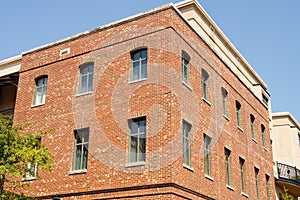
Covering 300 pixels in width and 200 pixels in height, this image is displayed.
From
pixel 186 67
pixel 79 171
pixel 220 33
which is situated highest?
pixel 220 33

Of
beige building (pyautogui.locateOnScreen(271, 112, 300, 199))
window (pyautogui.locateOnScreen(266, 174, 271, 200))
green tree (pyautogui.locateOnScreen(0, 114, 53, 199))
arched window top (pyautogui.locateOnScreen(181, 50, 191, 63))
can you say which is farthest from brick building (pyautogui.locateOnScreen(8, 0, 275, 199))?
beige building (pyautogui.locateOnScreen(271, 112, 300, 199))

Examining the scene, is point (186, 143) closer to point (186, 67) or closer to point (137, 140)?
point (137, 140)

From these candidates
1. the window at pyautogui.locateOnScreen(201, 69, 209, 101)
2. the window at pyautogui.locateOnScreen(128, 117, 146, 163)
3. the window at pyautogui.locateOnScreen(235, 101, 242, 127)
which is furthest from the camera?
the window at pyautogui.locateOnScreen(235, 101, 242, 127)

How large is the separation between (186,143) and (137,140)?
7.35 feet

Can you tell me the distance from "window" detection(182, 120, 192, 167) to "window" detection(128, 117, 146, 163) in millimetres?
1821

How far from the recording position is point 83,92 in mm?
20875

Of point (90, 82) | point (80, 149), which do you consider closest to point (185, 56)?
point (90, 82)

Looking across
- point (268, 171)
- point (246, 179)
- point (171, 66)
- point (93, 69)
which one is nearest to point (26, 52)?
point (93, 69)

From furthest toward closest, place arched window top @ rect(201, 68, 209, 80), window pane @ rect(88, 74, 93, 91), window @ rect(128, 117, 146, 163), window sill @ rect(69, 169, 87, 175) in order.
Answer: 1. arched window top @ rect(201, 68, 209, 80)
2. window pane @ rect(88, 74, 93, 91)
3. window sill @ rect(69, 169, 87, 175)
4. window @ rect(128, 117, 146, 163)

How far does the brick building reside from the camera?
1745cm

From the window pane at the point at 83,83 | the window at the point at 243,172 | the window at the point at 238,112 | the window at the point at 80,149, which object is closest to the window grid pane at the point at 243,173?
the window at the point at 243,172

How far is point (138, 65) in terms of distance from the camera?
1938cm

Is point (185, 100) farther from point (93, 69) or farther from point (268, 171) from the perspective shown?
point (268, 171)

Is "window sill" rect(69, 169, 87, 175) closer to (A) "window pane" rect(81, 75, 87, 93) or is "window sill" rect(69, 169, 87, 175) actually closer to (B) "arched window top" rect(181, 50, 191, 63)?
(A) "window pane" rect(81, 75, 87, 93)
